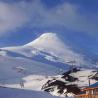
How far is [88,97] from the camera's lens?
247ft

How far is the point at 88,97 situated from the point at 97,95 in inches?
206

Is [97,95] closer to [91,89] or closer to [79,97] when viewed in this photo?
[91,89]

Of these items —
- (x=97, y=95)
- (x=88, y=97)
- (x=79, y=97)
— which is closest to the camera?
(x=97, y=95)

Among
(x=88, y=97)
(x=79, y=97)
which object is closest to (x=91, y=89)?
(x=88, y=97)

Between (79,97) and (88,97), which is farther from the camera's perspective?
(79,97)

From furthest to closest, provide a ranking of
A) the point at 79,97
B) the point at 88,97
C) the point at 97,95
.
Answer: the point at 79,97 < the point at 88,97 < the point at 97,95

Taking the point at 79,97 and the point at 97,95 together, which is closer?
the point at 97,95

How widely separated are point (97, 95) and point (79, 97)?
15879 millimetres

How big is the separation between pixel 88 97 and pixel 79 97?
10690 millimetres

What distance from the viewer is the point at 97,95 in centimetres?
7038

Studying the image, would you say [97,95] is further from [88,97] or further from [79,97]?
[79,97]

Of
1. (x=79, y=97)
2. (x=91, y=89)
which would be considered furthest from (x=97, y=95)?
(x=79, y=97)

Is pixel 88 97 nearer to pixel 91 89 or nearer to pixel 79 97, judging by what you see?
pixel 91 89

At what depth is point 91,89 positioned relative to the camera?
74.6 m
